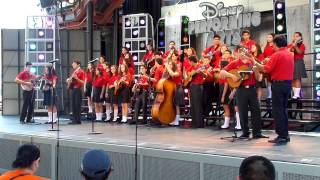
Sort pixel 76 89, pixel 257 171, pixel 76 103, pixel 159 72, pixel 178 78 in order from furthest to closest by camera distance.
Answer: pixel 76 89, pixel 76 103, pixel 159 72, pixel 178 78, pixel 257 171

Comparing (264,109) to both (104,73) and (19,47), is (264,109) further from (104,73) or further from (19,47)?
(19,47)

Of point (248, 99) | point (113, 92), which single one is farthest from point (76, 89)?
point (248, 99)

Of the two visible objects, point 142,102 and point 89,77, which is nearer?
point 142,102

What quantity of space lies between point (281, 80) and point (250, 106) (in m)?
1.04

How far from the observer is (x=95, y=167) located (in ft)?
10.6

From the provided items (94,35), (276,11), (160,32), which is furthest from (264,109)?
(94,35)

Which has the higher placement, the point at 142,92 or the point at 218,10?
the point at 218,10

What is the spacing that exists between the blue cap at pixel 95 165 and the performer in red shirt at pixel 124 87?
1030cm

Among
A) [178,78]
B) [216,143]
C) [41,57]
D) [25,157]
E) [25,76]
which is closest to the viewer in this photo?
[25,157]

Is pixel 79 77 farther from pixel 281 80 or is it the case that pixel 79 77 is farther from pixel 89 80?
pixel 281 80

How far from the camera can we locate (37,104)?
18422mm

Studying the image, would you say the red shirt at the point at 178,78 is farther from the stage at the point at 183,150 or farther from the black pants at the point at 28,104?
the black pants at the point at 28,104

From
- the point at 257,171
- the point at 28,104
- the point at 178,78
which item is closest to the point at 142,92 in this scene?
the point at 178,78

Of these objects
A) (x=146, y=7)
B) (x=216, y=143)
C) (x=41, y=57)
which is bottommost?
(x=216, y=143)
